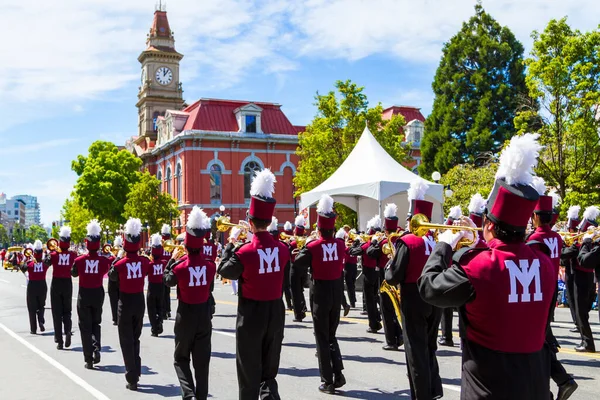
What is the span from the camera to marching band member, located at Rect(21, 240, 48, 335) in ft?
45.9

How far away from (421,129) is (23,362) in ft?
185

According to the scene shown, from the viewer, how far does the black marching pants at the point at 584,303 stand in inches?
388

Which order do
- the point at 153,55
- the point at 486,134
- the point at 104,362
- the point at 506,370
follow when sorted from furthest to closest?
the point at 153,55 → the point at 486,134 → the point at 104,362 → the point at 506,370

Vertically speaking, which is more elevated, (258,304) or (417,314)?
(258,304)

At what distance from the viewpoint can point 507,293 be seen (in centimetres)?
363

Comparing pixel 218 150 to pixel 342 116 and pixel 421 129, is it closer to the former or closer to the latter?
pixel 421 129

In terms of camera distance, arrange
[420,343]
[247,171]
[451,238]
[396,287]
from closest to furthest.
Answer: [451,238] → [420,343] → [396,287] → [247,171]

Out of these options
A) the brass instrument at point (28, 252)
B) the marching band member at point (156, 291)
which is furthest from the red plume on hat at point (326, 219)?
the brass instrument at point (28, 252)

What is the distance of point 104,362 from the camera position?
34.4 feet

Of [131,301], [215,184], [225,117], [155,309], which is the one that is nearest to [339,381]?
[131,301]

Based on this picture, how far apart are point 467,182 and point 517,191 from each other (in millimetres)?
29395

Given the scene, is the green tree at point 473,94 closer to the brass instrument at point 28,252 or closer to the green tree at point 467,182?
the green tree at point 467,182

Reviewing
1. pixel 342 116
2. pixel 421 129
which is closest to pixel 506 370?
pixel 342 116

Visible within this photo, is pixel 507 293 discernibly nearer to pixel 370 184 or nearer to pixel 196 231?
pixel 196 231
